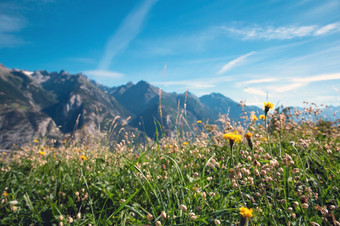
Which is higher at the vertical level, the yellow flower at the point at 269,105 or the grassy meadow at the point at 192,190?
the yellow flower at the point at 269,105

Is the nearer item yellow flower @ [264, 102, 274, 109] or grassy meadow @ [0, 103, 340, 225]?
grassy meadow @ [0, 103, 340, 225]

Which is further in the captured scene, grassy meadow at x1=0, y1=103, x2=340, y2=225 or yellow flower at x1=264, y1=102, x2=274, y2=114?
yellow flower at x1=264, y1=102, x2=274, y2=114

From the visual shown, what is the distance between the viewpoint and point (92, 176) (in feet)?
9.20

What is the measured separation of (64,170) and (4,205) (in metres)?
1.08

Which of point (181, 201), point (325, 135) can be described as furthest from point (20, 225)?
point (325, 135)

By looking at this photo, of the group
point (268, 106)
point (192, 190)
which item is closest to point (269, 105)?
point (268, 106)

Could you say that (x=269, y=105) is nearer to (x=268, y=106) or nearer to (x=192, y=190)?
(x=268, y=106)

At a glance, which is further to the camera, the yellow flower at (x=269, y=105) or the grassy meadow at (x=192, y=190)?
the yellow flower at (x=269, y=105)

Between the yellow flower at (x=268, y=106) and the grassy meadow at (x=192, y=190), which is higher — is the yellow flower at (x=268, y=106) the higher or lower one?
the higher one

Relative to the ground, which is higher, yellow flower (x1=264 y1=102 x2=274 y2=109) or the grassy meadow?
yellow flower (x1=264 y1=102 x2=274 y2=109)

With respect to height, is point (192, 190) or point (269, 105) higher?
point (269, 105)

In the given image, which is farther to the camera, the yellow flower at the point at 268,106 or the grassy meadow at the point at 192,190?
the yellow flower at the point at 268,106

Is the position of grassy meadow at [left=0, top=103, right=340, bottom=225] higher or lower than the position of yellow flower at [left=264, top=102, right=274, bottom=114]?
lower

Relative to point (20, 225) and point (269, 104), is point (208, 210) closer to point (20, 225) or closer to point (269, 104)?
point (269, 104)
